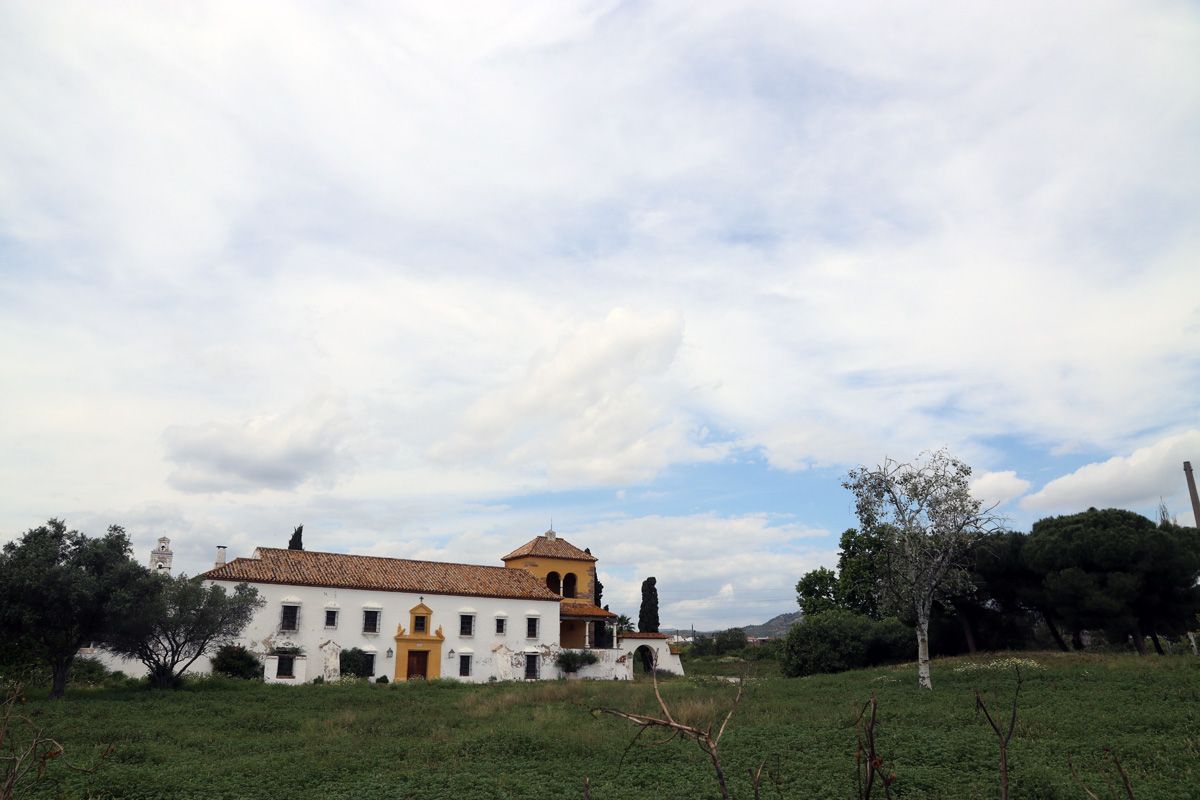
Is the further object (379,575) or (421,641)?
(379,575)

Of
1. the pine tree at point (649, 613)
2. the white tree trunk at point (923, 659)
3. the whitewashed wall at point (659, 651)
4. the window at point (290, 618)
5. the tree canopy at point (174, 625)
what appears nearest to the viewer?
the white tree trunk at point (923, 659)

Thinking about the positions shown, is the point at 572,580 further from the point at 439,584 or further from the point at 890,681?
the point at 890,681

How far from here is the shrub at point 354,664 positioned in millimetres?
36794

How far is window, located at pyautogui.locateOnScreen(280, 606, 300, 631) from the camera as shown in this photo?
119 ft

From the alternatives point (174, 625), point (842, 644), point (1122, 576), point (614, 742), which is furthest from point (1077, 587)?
point (174, 625)

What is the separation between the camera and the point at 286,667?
3538cm

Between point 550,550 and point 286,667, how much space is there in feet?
58.5

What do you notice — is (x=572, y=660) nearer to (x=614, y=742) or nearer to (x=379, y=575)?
(x=379, y=575)

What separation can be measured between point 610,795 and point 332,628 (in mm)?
27633

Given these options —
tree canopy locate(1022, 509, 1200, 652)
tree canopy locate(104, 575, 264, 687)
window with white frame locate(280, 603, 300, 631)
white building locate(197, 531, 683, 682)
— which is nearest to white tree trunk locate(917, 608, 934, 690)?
tree canopy locate(1022, 509, 1200, 652)

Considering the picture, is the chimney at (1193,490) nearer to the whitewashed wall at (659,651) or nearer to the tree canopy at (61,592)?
the whitewashed wall at (659,651)

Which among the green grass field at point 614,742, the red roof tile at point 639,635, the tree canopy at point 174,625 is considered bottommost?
the green grass field at point 614,742

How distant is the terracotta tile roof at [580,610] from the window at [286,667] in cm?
1571

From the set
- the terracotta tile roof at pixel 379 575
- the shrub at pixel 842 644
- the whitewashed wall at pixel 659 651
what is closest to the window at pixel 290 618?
the terracotta tile roof at pixel 379 575
